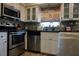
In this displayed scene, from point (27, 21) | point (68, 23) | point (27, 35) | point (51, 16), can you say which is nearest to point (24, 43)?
point (27, 35)

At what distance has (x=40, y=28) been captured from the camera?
2652mm

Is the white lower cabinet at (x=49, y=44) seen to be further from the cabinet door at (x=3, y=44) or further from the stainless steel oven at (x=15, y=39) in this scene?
the cabinet door at (x=3, y=44)

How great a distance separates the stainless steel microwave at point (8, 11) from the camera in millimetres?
2012

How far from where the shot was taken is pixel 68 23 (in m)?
2.99

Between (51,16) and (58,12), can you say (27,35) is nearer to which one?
A: (51,16)

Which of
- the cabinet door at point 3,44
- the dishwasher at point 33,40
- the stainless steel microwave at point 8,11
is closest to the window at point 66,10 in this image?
the dishwasher at point 33,40

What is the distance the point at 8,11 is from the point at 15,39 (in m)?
0.51

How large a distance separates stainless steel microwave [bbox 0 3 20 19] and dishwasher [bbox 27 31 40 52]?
1.55 ft

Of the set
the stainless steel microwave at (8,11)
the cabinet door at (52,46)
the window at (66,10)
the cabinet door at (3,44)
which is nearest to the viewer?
the cabinet door at (3,44)

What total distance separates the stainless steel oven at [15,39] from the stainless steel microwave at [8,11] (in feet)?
1.11

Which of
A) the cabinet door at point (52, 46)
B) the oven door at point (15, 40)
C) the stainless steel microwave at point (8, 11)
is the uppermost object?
the stainless steel microwave at point (8, 11)

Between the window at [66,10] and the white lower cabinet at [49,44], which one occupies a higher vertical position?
the window at [66,10]

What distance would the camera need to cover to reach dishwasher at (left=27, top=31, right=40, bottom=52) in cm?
265

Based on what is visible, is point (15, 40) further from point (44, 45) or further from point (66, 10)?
point (66, 10)
